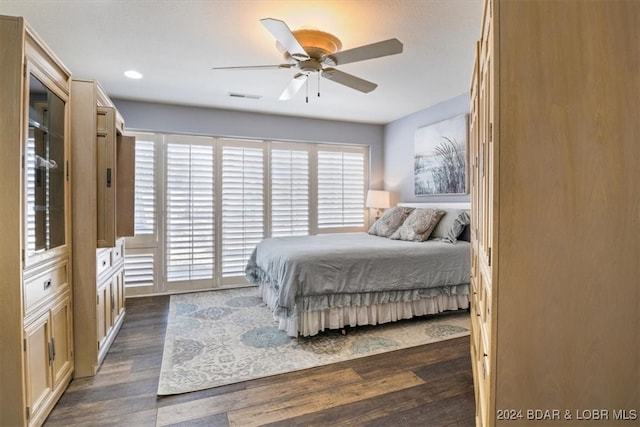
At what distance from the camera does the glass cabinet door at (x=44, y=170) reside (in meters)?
1.69

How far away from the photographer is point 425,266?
3.19m

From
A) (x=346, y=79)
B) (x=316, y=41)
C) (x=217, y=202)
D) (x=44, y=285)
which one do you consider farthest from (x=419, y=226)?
(x=44, y=285)

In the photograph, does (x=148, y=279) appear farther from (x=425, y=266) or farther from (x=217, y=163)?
(x=425, y=266)

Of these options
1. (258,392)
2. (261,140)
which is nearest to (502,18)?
(258,392)

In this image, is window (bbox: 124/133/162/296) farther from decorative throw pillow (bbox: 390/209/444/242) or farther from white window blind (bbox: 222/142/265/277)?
decorative throw pillow (bbox: 390/209/444/242)

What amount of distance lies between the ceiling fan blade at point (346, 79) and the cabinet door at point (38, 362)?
2.41m

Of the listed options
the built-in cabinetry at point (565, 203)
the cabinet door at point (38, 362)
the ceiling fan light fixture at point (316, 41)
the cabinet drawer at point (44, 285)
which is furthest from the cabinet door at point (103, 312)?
the built-in cabinetry at point (565, 203)

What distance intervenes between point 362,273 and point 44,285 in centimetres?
227

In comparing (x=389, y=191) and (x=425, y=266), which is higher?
(x=389, y=191)

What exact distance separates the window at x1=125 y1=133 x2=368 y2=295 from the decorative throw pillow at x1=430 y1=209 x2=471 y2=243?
6.21ft

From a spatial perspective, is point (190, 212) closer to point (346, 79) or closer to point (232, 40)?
point (232, 40)

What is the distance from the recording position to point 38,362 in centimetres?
176

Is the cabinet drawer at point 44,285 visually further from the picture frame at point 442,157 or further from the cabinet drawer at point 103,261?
the picture frame at point 442,157

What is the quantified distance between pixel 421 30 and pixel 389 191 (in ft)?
10.2
